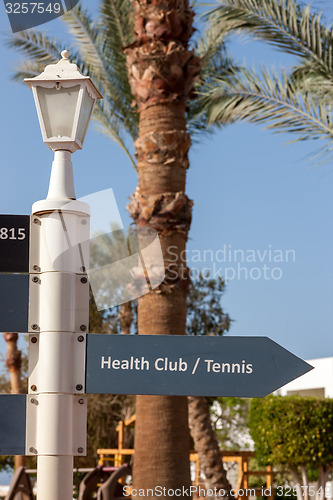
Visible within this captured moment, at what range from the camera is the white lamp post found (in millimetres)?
2695

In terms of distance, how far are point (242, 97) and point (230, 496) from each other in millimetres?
6486

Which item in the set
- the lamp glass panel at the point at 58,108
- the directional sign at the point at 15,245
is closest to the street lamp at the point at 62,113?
the lamp glass panel at the point at 58,108

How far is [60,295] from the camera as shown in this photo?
2.79 meters

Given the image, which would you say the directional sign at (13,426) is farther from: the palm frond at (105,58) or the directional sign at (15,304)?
the palm frond at (105,58)

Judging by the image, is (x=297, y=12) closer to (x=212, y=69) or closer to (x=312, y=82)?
(x=312, y=82)

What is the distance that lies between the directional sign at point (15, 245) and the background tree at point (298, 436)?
1163 cm

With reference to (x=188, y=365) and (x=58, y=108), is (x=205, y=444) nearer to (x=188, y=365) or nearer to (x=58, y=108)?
(x=188, y=365)

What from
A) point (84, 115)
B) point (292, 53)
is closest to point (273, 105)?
point (292, 53)

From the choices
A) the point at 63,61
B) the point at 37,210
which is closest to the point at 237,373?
the point at 37,210

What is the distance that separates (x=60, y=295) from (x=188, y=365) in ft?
1.88

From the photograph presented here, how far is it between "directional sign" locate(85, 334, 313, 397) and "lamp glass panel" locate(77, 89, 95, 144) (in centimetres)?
88

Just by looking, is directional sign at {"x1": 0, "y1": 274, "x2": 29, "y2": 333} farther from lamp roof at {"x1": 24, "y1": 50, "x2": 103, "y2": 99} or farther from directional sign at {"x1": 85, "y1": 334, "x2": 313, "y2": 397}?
A: lamp roof at {"x1": 24, "y1": 50, "x2": 103, "y2": 99}

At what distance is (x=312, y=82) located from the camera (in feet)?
36.9

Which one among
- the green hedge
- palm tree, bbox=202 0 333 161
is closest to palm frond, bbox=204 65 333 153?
palm tree, bbox=202 0 333 161
